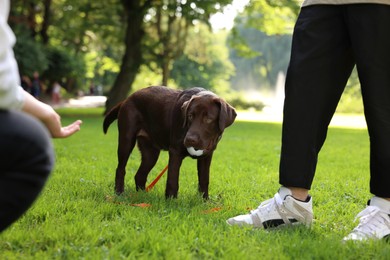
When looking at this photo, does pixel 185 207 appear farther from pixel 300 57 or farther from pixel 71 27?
pixel 71 27

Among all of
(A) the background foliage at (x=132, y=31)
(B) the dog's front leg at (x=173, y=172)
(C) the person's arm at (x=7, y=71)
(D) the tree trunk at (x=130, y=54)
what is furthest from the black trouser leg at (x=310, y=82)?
(D) the tree trunk at (x=130, y=54)

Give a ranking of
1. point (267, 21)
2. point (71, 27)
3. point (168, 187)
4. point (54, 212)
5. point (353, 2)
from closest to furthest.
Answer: point (353, 2)
point (54, 212)
point (168, 187)
point (267, 21)
point (71, 27)

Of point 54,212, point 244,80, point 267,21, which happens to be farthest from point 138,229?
point 244,80

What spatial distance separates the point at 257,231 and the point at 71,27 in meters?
31.7

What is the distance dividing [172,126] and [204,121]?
0.49m

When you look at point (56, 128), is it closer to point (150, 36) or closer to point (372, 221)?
point (372, 221)

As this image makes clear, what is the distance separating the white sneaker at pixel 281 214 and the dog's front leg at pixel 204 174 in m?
1.01

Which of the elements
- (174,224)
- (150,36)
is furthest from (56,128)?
(150,36)

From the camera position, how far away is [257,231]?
3.26 metres

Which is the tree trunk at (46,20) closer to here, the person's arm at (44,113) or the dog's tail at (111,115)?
the dog's tail at (111,115)

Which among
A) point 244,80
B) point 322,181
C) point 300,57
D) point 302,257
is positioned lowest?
point 244,80

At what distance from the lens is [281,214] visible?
3.40m

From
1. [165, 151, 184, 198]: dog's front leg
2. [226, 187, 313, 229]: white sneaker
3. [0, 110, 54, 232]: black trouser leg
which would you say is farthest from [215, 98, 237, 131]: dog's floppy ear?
[0, 110, 54, 232]: black trouser leg

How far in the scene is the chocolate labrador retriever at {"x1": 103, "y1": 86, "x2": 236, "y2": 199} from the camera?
389 cm
